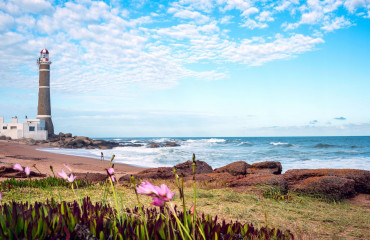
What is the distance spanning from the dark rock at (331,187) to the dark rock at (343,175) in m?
0.54

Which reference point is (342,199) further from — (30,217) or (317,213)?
(30,217)

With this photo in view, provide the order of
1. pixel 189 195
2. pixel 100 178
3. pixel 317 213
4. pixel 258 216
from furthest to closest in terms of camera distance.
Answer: pixel 100 178 → pixel 189 195 → pixel 317 213 → pixel 258 216

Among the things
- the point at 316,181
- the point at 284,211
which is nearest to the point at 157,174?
the point at 316,181

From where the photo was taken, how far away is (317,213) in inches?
245

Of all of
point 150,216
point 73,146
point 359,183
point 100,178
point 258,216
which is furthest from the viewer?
point 73,146

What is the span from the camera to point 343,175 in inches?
352

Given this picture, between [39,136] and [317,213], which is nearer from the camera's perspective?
[317,213]

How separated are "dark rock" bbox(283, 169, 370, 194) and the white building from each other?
175ft

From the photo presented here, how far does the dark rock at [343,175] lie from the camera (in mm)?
8805

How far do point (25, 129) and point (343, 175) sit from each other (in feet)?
182

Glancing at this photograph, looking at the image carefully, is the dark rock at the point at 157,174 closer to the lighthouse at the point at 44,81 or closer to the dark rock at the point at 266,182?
the dark rock at the point at 266,182

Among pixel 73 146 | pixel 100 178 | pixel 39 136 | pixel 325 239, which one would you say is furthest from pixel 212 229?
pixel 39 136

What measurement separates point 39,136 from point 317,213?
56.3 meters

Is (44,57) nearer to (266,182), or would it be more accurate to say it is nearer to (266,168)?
(266,168)
